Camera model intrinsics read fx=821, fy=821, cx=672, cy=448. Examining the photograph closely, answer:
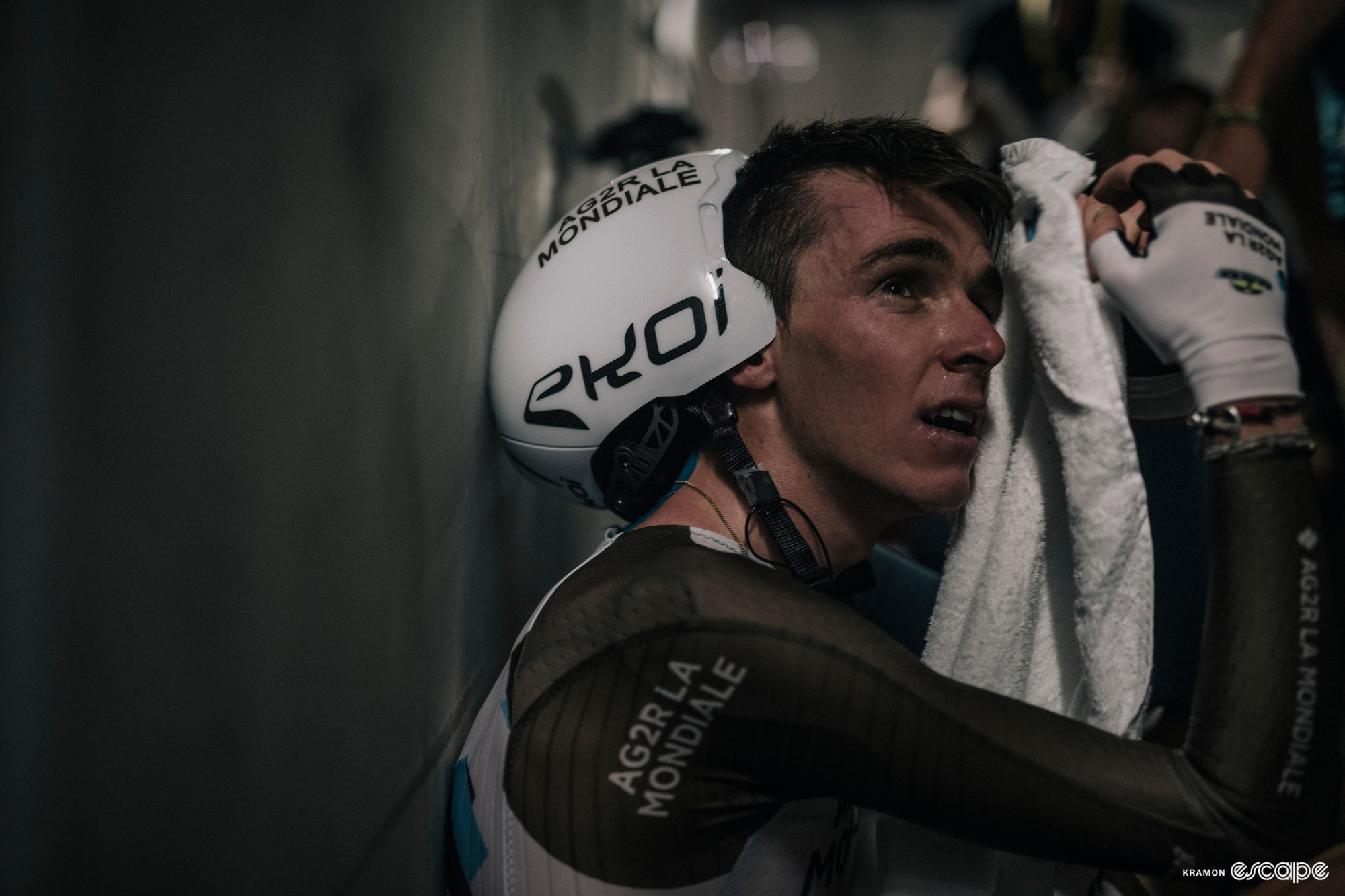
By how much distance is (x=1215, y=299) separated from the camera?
2.93 feet

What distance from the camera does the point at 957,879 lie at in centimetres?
102

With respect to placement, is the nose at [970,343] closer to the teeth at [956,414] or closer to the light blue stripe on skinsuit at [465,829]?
the teeth at [956,414]

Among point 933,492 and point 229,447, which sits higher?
point 229,447

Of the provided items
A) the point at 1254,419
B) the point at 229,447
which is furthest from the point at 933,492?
the point at 229,447

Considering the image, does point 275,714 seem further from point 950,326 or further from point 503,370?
point 950,326

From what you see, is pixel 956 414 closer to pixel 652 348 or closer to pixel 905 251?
pixel 905 251

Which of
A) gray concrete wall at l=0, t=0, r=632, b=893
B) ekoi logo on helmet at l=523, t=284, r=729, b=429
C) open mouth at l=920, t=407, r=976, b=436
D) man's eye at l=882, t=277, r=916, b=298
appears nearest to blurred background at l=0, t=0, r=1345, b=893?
gray concrete wall at l=0, t=0, r=632, b=893

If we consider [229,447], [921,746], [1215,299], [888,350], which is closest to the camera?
[229,447]

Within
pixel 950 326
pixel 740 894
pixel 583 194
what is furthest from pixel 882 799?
pixel 583 194

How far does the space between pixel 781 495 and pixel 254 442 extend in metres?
0.69

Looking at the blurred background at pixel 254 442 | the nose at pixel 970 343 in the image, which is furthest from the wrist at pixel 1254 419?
the blurred background at pixel 254 442

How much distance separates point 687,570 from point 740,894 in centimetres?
36

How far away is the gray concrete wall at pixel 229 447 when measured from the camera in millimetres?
428

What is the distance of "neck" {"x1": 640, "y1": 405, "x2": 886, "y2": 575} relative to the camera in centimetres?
110
